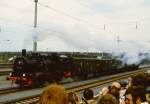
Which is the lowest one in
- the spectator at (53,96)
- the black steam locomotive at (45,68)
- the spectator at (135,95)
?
the black steam locomotive at (45,68)

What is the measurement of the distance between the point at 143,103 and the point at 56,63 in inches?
1021

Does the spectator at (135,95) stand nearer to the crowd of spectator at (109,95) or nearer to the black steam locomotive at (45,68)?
the crowd of spectator at (109,95)

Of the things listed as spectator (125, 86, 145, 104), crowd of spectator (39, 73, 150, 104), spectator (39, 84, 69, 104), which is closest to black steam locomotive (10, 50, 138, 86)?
crowd of spectator (39, 73, 150, 104)

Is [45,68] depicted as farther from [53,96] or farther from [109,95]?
[53,96]

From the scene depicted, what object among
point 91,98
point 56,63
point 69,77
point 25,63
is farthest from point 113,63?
point 91,98

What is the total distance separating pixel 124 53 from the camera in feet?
191

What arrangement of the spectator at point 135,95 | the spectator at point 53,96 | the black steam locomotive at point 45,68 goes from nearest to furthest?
the spectator at point 53,96 < the spectator at point 135,95 < the black steam locomotive at point 45,68

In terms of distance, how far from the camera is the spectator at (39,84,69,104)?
386 cm

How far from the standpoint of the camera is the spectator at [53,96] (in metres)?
3.86

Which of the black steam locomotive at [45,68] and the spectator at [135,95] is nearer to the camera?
the spectator at [135,95]

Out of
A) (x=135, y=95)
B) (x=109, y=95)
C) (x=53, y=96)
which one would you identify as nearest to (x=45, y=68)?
(x=135, y=95)

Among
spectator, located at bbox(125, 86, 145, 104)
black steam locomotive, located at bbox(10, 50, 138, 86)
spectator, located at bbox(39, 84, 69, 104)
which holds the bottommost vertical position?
black steam locomotive, located at bbox(10, 50, 138, 86)

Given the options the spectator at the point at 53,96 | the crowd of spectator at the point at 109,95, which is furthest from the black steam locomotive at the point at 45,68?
the spectator at the point at 53,96

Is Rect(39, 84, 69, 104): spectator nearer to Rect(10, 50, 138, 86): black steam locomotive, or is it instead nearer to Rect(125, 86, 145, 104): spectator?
Rect(125, 86, 145, 104): spectator
